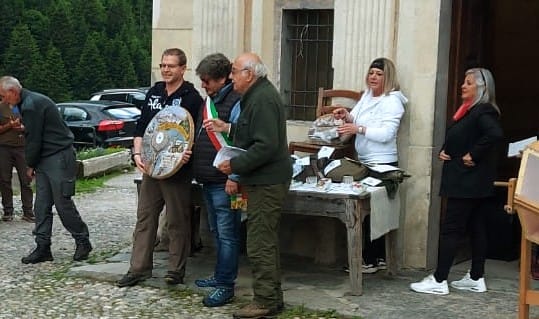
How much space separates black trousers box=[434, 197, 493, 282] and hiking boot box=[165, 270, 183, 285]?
1.94 m

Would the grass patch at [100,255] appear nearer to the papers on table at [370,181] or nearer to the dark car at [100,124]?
the papers on table at [370,181]

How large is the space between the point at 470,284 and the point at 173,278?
226cm

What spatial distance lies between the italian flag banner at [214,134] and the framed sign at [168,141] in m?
0.21

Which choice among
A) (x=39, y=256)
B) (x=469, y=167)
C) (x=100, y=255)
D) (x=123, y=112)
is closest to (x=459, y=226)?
(x=469, y=167)

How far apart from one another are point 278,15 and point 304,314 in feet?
10.0

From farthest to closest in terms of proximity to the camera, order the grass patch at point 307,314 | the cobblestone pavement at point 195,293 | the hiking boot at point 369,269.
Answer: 1. the hiking boot at point 369,269
2. the cobblestone pavement at point 195,293
3. the grass patch at point 307,314

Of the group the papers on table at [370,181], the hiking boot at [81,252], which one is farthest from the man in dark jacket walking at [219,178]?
the hiking boot at [81,252]

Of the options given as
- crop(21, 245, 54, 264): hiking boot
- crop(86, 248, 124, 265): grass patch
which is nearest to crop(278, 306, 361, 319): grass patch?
crop(86, 248, 124, 265): grass patch

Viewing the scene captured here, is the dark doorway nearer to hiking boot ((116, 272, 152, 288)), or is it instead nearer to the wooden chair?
the wooden chair

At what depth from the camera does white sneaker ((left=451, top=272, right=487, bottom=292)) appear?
662 centimetres

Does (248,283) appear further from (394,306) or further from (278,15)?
(278,15)

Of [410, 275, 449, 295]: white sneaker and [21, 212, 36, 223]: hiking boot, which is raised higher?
[410, 275, 449, 295]: white sneaker

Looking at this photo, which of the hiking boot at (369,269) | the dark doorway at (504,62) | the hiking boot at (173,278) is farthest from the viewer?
the dark doorway at (504,62)

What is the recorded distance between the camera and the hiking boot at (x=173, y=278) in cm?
668
